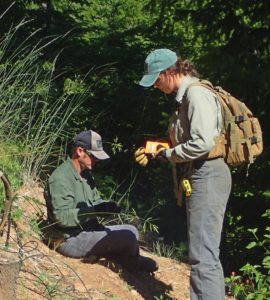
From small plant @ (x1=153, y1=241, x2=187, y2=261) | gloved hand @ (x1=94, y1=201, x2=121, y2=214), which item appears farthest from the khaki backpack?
small plant @ (x1=153, y1=241, x2=187, y2=261)

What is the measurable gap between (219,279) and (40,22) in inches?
250

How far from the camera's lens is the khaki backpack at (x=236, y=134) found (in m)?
4.81

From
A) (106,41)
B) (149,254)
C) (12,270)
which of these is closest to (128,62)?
(106,41)

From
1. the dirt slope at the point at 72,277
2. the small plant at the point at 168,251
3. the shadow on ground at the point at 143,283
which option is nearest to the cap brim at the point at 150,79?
the dirt slope at the point at 72,277

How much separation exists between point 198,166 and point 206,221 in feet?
1.16

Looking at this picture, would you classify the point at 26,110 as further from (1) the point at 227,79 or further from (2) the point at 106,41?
(2) the point at 106,41

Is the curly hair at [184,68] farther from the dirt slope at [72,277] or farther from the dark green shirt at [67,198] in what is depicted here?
the dirt slope at [72,277]

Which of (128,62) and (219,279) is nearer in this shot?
(219,279)

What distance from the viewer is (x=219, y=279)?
488 centimetres

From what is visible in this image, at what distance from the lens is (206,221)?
478 centimetres

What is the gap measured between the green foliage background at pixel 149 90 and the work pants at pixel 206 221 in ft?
7.61

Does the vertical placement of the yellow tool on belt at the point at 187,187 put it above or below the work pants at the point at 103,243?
above

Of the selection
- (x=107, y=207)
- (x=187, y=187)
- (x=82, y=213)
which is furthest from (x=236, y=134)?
(x=82, y=213)

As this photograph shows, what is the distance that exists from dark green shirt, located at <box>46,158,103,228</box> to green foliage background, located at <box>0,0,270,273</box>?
47.1 inches
